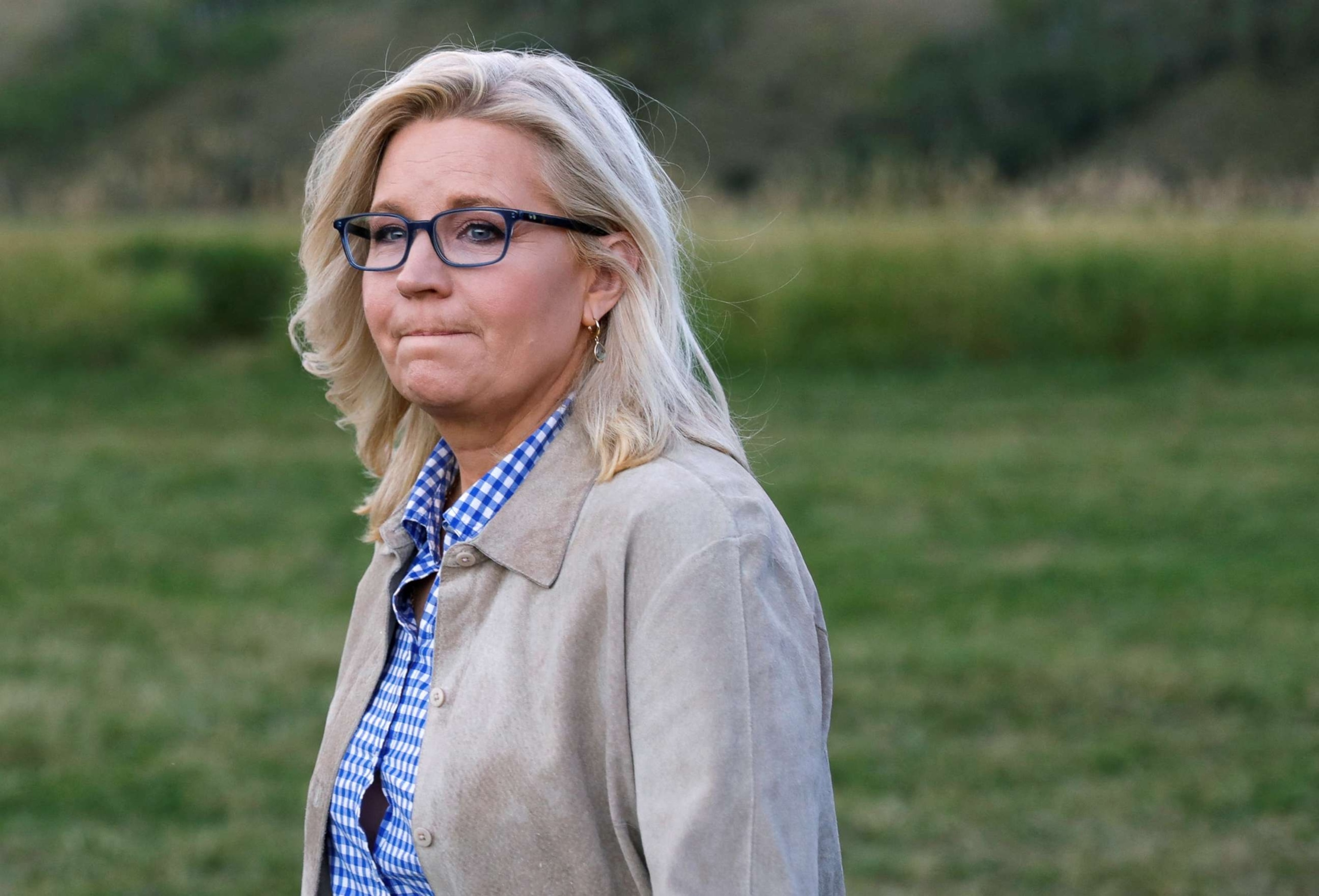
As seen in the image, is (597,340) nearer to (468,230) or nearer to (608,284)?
(608,284)

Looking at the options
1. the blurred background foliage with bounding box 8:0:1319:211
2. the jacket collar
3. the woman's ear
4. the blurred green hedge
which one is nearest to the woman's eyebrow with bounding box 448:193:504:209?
the woman's ear

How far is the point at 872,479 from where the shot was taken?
9047 millimetres

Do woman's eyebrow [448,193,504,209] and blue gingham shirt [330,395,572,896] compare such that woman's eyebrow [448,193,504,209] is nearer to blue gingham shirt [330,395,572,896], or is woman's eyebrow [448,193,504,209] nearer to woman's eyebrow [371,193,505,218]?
woman's eyebrow [371,193,505,218]

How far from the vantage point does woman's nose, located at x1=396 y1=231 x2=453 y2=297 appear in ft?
5.63

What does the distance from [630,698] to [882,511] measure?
6941 mm

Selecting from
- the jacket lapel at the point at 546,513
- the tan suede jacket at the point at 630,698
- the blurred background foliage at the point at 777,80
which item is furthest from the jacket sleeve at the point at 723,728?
the blurred background foliage at the point at 777,80

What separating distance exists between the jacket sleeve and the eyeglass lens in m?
0.44

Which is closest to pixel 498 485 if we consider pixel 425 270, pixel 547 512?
pixel 547 512

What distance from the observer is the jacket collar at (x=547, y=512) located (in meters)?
1.60

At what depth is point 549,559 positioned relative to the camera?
5.24 ft

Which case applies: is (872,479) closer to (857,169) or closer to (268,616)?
(268,616)

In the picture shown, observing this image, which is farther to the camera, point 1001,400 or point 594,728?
point 1001,400

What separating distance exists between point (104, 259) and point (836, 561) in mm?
9473

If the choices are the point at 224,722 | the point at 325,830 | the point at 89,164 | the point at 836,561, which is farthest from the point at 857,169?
the point at 325,830
